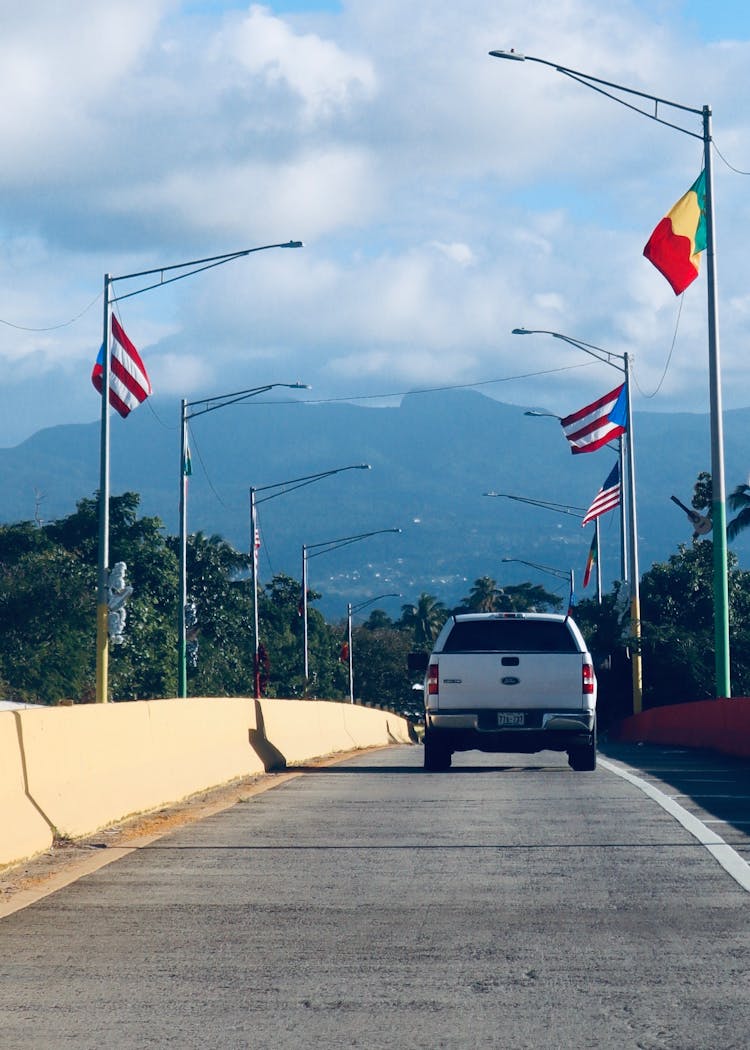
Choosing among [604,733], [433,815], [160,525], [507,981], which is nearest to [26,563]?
[160,525]

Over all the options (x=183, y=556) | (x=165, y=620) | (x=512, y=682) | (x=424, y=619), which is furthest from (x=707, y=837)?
(x=424, y=619)

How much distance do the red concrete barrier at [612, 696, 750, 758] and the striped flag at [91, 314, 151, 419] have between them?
11.5 meters

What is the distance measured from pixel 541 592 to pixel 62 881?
137591 mm

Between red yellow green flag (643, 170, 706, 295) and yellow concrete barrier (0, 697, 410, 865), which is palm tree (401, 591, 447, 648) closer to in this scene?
red yellow green flag (643, 170, 706, 295)

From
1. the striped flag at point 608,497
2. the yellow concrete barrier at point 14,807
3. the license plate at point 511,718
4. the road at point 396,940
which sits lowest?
the road at point 396,940

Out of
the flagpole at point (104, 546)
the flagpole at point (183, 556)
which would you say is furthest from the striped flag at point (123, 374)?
the flagpole at point (183, 556)

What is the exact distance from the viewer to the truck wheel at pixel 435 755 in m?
21.1

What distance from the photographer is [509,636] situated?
21.4 meters

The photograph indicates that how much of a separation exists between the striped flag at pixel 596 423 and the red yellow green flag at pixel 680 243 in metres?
10.9

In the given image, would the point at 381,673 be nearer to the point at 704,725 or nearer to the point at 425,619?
the point at 425,619

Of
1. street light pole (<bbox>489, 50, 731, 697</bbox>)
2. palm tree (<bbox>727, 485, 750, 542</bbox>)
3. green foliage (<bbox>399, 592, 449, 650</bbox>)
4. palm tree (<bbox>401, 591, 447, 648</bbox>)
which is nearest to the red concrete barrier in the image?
street light pole (<bbox>489, 50, 731, 697</bbox>)

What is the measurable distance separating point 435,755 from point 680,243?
10.1 meters

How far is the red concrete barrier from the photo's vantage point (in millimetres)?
23859

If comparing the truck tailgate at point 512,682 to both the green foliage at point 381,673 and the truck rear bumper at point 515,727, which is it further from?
the green foliage at point 381,673
